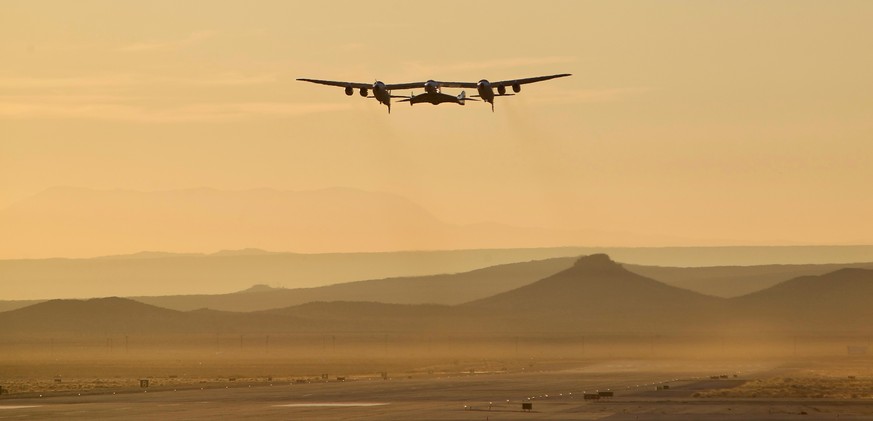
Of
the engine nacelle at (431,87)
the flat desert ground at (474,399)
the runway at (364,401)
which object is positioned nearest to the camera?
the flat desert ground at (474,399)

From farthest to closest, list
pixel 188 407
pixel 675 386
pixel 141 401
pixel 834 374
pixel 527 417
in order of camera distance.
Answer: pixel 834 374, pixel 675 386, pixel 141 401, pixel 188 407, pixel 527 417

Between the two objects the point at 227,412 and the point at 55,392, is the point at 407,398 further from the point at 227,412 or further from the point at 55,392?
the point at 55,392

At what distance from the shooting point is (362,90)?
11762 centimetres

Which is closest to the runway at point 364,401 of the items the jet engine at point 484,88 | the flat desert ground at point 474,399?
the flat desert ground at point 474,399

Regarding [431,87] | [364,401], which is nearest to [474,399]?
[364,401]

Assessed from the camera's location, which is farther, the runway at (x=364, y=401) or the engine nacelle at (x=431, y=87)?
the engine nacelle at (x=431, y=87)

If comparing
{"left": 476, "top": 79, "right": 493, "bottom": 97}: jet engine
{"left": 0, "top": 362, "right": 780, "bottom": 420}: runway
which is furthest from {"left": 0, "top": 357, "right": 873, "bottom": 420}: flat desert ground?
{"left": 476, "top": 79, "right": 493, "bottom": 97}: jet engine

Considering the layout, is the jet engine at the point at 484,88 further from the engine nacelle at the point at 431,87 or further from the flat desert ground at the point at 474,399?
the flat desert ground at the point at 474,399

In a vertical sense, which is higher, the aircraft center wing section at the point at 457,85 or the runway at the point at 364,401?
the aircraft center wing section at the point at 457,85

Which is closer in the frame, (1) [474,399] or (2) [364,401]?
(2) [364,401]

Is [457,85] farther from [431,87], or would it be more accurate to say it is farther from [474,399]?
[474,399]

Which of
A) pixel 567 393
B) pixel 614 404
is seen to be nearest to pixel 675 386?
pixel 567 393

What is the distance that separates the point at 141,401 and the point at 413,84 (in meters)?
33.5

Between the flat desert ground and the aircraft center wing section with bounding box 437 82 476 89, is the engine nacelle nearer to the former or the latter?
→ the aircraft center wing section with bounding box 437 82 476 89
